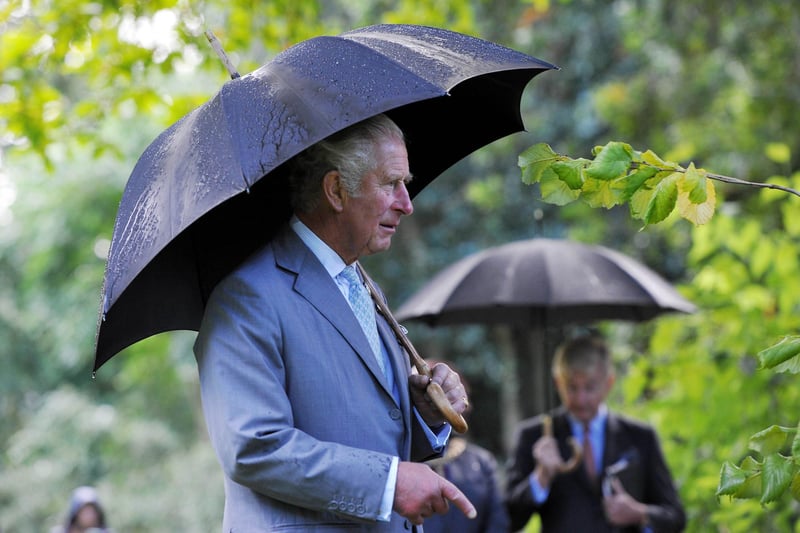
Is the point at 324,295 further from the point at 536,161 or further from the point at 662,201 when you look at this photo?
the point at 662,201

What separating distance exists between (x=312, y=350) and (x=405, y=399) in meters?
0.31

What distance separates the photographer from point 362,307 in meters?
2.83

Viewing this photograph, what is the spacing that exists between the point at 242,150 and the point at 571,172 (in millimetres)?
686

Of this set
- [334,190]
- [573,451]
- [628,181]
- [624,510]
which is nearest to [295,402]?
[334,190]

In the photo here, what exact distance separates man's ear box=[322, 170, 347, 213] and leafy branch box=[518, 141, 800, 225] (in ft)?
1.57

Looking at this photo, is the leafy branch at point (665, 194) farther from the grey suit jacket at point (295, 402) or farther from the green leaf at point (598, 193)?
the grey suit jacket at point (295, 402)

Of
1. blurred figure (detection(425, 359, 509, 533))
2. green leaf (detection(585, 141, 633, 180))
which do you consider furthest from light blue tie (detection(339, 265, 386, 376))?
blurred figure (detection(425, 359, 509, 533))

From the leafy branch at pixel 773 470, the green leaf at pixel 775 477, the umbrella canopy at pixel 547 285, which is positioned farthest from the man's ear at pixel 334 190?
the umbrella canopy at pixel 547 285

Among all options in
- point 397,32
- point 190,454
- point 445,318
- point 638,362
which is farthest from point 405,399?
point 190,454

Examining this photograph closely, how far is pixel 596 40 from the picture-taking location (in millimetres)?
13578

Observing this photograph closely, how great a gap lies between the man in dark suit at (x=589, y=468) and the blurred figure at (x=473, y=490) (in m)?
0.08

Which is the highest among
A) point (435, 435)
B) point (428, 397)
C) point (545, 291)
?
point (428, 397)

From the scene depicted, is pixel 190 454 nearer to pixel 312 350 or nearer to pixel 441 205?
pixel 441 205

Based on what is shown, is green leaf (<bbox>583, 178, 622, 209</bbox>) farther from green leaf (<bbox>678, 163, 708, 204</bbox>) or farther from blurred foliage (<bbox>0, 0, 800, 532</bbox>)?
blurred foliage (<bbox>0, 0, 800, 532</bbox>)
